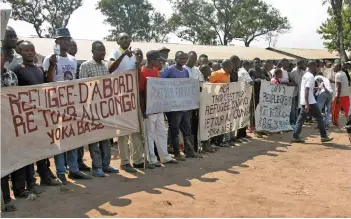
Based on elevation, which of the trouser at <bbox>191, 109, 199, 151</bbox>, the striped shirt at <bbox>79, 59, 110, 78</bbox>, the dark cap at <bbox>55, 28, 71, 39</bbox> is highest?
the dark cap at <bbox>55, 28, 71, 39</bbox>

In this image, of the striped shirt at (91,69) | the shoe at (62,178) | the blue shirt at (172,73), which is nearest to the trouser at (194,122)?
the blue shirt at (172,73)

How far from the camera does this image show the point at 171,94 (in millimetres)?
7613

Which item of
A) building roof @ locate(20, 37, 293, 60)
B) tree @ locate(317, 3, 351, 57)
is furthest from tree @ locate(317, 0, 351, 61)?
building roof @ locate(20, 37, 293, 60)

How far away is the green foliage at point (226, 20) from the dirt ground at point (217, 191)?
48.4m

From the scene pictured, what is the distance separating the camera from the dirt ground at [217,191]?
4.94 metres

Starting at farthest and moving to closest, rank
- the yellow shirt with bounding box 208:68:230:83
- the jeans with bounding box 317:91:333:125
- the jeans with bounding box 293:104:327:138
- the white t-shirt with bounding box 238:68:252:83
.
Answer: the jeans with bounding box 317:91:333:125 < the white t-shirt with bounding box 238:68:252:83 < the jeans with bounding box 293:104:327:138 < the yellow shirt with bounding box 208:68:230:83

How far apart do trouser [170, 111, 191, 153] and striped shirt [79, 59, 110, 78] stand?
171 cm

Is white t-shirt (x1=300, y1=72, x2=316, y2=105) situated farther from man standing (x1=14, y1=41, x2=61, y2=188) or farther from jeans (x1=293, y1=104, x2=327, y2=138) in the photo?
man standing (x1=14, y1=41, x2=61, y2=188)

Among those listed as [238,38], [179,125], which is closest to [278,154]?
[179,125]

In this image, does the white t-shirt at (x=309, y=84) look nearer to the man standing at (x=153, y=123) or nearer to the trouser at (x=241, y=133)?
the trouser at (x=241, y=133)

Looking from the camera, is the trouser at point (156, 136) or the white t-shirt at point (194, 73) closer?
the trouser at point (156, 136)

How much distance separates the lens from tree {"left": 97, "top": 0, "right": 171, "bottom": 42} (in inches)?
2327

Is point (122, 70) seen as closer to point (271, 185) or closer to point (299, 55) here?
point (271, 185)

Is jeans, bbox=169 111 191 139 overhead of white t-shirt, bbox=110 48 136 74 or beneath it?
beneath
